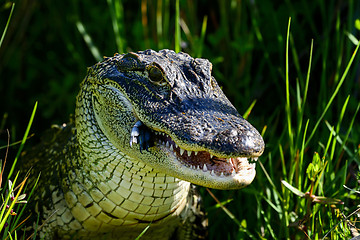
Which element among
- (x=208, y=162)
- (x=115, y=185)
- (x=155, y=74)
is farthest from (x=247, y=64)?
(x=208, y=162)

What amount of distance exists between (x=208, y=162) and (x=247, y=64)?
1865 millimetres

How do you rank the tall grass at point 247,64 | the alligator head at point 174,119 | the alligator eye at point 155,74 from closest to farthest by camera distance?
the alligator head at point 174,119, the alligator eye at point 155,74, the tall grass at point 247,64

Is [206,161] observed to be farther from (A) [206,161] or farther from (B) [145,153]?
(B) [145,153]

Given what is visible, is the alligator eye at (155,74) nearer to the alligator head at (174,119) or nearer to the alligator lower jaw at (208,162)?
the alligator head at (174,119)

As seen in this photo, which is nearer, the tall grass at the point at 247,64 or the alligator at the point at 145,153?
the alligator at the point at 145,153

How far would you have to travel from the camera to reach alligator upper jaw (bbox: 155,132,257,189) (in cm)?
190

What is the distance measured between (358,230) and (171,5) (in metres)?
2.74

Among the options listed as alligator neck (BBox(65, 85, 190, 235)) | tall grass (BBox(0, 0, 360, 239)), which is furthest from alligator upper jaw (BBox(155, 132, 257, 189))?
tall grass (BBox(0, 0, 360, 239))

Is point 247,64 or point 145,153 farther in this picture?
point 247,64

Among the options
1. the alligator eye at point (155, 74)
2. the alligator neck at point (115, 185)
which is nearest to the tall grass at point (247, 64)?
the alligator neck at point (115, 185)

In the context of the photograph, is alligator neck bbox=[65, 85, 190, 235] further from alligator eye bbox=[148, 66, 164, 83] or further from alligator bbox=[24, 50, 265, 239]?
alligator eye bbox=[148, 66, 164, 83]

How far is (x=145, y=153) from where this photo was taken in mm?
2082

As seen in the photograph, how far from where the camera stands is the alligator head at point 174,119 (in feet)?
6.20

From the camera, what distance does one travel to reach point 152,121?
6.77ft
